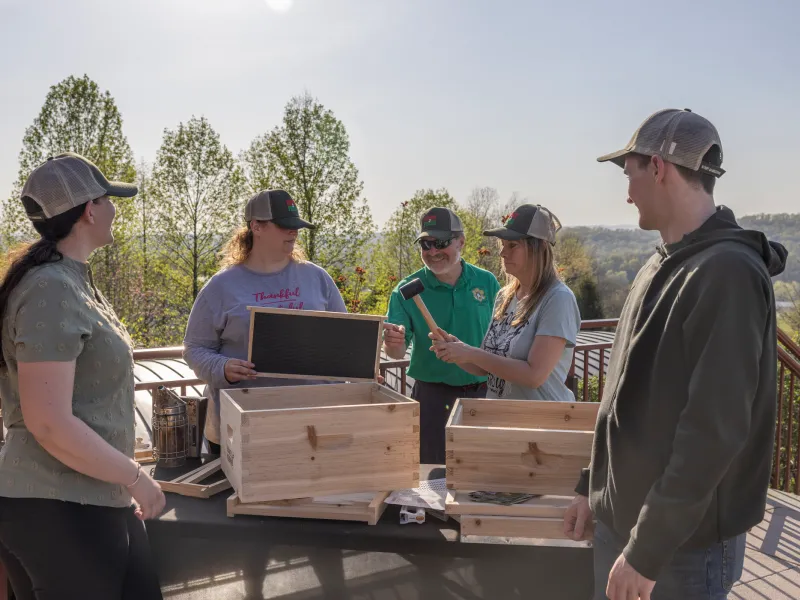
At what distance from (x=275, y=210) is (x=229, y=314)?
0.51 meters

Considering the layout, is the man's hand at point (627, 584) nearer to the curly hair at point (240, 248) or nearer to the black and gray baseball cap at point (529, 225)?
the black and gray baseball cap at point (529, 225)

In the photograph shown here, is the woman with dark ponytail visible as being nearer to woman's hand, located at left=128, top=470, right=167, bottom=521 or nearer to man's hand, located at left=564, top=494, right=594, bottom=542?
woman's hand, located at left=128, top=470, right=167, bottom=521

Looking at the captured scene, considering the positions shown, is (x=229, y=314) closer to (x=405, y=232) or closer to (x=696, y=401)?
(x=696, y=401)

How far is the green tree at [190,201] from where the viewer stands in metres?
24.3

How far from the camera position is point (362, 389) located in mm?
2637

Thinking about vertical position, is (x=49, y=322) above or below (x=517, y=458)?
above

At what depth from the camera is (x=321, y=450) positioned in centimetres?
208

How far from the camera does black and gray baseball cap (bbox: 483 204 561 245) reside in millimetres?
2738

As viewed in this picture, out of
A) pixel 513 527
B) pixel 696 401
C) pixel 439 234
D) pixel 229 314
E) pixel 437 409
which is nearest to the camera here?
pixel 696 401

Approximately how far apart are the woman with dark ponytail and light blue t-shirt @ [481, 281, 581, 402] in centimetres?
147

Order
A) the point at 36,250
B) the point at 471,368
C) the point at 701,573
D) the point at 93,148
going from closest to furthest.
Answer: the point at 701,573
the point at 36,250
the point at 471,368
the point at 93,148

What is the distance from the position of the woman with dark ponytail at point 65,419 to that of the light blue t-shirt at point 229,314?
2.91 ft

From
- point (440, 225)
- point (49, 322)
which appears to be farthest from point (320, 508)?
point (440, 225)

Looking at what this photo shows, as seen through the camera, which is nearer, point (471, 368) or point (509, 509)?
point (509, 509)
